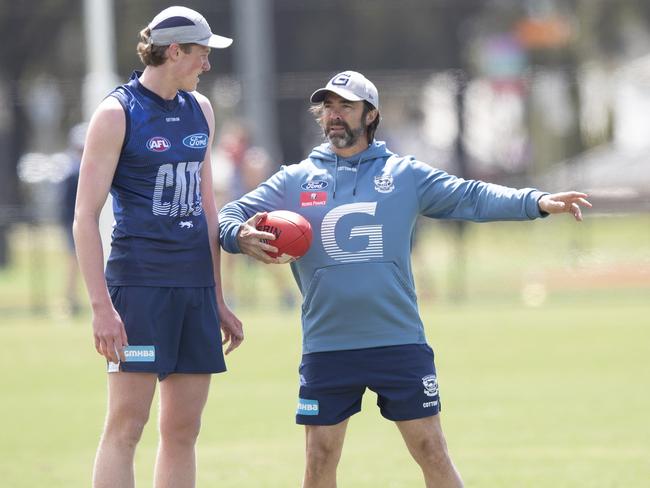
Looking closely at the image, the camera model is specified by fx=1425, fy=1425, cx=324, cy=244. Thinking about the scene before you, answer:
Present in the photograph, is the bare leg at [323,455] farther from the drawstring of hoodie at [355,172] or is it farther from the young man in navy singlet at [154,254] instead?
the drawstring of hoodie at [355,172]

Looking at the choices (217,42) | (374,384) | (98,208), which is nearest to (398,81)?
(217,42)

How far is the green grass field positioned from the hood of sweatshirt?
86.5 inches

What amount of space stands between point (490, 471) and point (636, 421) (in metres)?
→ 1.80

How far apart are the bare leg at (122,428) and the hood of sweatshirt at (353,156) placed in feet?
3.97

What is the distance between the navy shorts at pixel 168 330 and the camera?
597 centimetres

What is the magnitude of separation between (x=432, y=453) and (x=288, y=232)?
3.75 ft

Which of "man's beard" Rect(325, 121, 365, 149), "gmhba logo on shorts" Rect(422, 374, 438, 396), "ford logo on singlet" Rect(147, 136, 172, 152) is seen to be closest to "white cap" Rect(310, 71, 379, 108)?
"man's beard" Rect(325, 121, 365, 149)

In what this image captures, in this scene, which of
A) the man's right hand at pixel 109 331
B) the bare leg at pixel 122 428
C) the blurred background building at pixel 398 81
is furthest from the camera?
the blurred background building at pixel 398 81

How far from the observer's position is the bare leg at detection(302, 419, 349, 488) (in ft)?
20.4

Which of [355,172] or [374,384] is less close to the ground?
[355,172]

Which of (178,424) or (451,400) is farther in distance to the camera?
(451,400)

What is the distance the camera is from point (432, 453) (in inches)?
243

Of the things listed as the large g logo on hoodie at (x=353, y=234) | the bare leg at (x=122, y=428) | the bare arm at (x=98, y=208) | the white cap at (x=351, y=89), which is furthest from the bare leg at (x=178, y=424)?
the white cap at (x=351, y=89)

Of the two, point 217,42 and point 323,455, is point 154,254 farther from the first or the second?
point 323,455
